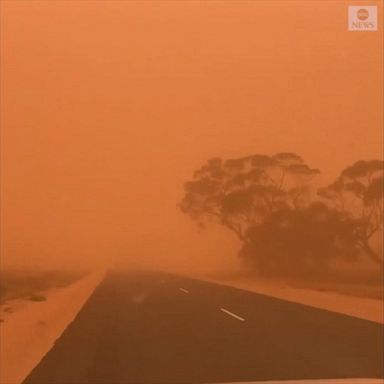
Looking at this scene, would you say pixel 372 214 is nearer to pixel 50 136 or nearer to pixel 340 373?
pixel 50 136

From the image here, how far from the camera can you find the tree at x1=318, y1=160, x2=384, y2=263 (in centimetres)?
1881

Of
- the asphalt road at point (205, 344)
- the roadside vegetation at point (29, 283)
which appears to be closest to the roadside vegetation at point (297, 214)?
the asphalt road at point (205, 344)

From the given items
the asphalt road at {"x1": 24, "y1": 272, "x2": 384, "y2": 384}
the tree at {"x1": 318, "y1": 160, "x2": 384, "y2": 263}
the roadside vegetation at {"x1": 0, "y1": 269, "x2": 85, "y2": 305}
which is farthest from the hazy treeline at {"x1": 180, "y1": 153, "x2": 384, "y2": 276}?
the roadside vegetation at {"x1": 0, "y1": 269, "x2": 85, "y2": 305}

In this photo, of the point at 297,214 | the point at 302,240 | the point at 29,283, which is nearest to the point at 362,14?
the point at 297,214

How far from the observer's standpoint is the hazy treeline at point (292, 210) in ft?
60.7

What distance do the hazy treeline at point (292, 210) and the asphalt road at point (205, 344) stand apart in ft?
13.1

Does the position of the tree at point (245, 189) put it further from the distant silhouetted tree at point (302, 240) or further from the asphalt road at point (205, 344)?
the asphalt road at point (205, 344)

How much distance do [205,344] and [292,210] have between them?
1094 centimetres

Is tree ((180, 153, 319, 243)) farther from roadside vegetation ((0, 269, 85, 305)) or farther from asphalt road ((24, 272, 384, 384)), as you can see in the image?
roadside vegetation ((0, 269, 85, 305))

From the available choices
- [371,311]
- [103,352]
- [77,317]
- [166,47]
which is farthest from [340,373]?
[166,47]

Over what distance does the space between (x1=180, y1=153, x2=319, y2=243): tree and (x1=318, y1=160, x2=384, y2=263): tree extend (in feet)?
3.25

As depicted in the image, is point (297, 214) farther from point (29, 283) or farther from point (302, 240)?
point (29, 283)

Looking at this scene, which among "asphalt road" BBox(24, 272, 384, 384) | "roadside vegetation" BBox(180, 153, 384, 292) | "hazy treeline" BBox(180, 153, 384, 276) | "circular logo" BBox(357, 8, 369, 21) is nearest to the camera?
"asphalt road" BBox(24, 272, 384, 384)

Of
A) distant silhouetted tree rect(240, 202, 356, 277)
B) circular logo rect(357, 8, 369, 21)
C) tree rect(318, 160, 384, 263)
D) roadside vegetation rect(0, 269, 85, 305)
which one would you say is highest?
circular logo rect(357, 8, 369, 21)
